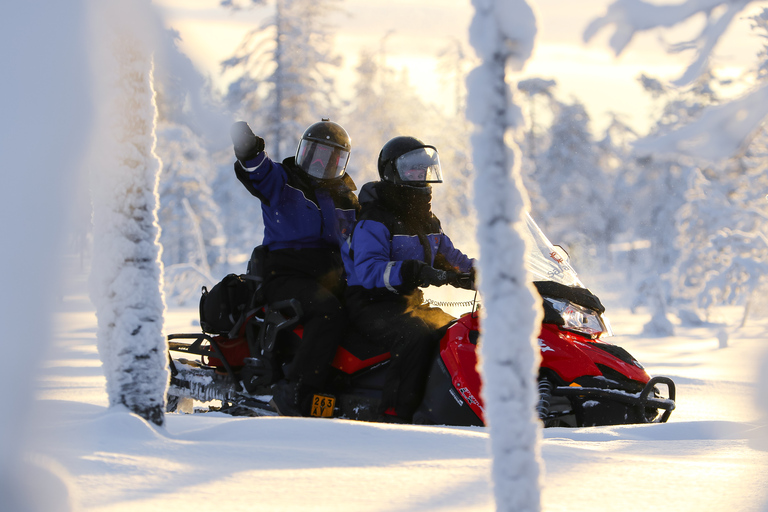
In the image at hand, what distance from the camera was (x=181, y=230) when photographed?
27.7 m

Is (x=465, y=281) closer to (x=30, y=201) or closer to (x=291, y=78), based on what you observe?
(x=30, y=201)

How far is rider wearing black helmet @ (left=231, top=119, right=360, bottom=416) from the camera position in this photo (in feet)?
12.9

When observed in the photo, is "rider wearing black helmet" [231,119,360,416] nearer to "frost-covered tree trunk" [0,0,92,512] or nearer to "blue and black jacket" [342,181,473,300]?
"blue and black jacket" [342,181,473,300]

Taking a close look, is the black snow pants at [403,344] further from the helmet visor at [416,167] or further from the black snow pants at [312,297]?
the helmet visor at [416,167]

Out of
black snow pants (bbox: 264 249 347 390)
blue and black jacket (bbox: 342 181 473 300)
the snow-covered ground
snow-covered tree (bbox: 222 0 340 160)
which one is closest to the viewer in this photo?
the snow-covered ground

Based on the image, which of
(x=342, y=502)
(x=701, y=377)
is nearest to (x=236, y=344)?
(x=342, y=502)

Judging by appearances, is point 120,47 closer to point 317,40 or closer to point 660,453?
point 660,453

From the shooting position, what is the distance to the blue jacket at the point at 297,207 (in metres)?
4.27

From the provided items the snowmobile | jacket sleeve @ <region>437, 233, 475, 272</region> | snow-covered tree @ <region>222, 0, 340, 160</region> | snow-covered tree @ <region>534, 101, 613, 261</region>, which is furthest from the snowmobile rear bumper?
snow-covered tree @ <region>534, 101, 613, 261</region>

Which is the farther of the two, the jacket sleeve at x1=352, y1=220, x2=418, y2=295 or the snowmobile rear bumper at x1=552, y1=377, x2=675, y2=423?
the jacket sleeve at x1=352, y1=220, x2=418, y2=295

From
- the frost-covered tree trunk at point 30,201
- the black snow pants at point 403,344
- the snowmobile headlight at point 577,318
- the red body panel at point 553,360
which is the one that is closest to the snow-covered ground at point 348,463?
the frost-covered tree trunk at point 30,201

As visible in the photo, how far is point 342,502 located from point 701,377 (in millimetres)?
7110

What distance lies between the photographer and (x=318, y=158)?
14.7ft

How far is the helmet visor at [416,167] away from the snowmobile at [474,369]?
71 cm
